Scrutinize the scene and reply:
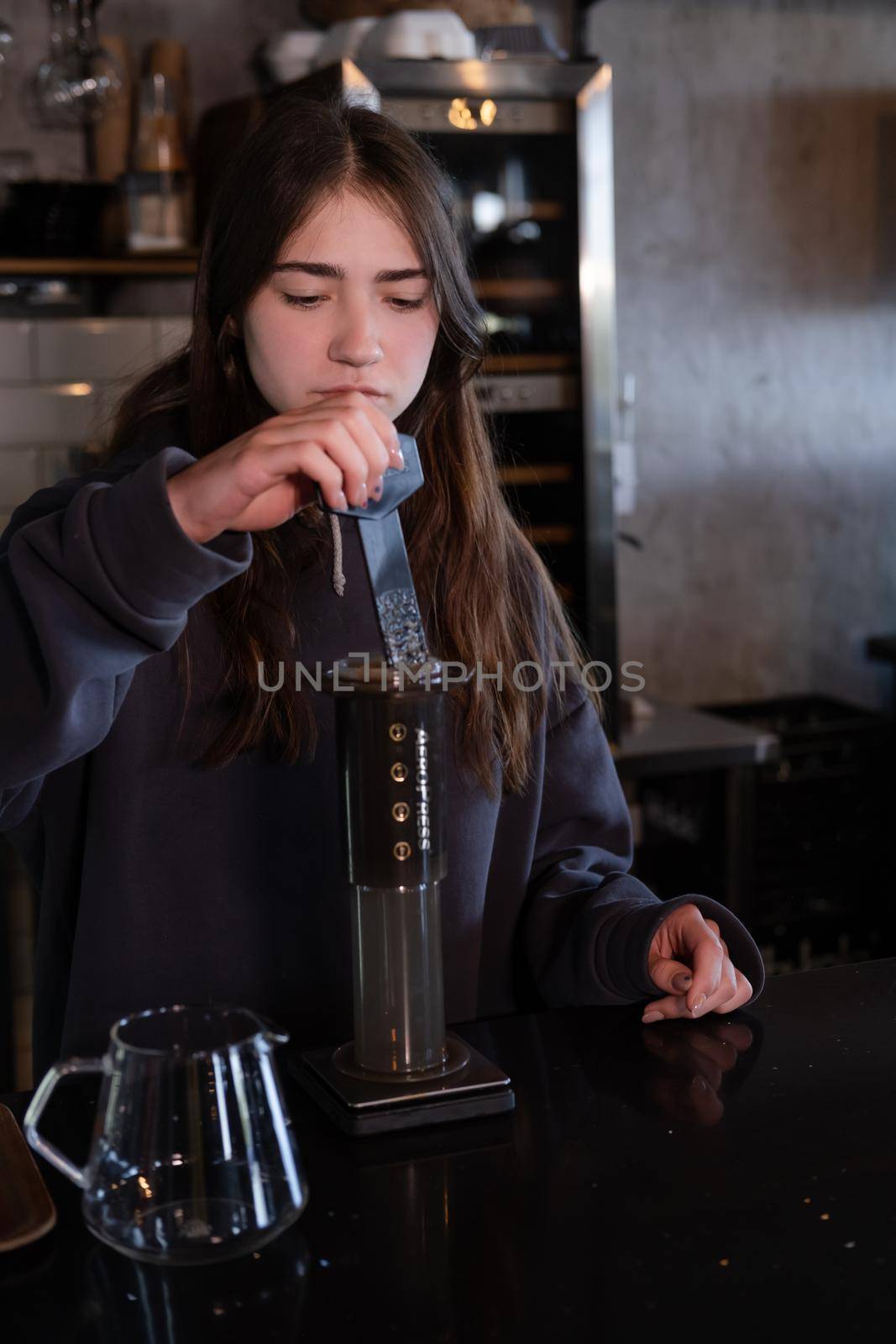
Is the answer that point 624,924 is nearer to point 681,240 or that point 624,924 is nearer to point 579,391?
point 579,391

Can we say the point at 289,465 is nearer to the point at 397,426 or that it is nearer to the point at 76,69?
the point at 397,426

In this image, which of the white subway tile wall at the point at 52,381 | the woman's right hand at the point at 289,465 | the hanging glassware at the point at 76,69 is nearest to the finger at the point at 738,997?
the woman's right hand at the point at 289,465

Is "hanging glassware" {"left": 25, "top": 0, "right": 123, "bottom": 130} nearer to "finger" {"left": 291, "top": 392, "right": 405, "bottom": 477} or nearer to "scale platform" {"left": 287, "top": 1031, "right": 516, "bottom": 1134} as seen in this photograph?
"finger" {"left": 291, "top": 392, "right": 405, "bottom": 477}

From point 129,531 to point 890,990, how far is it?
717 millimetres

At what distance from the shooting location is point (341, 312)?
3.85 ft

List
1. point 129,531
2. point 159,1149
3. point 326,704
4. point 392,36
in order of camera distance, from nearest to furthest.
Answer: point 159,1149, point 129,531, point 326,704, point 392,36

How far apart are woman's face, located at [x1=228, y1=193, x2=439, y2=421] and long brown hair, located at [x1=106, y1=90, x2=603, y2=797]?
0.02m

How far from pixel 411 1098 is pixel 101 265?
2.40 meters

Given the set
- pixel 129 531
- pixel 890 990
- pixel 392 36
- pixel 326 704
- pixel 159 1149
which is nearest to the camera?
pixel 159 1149

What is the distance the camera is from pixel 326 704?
1314 mm

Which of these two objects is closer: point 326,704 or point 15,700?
point 15,700

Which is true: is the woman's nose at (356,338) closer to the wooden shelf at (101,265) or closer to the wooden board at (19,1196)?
the wooden board at (19,1196)

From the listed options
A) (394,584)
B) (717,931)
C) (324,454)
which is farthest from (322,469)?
(717,931)

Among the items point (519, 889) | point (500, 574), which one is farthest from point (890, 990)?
point (500, 574)
